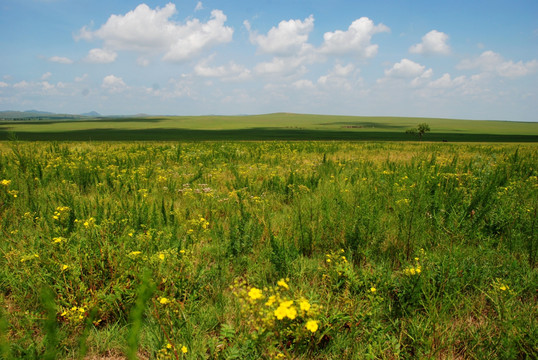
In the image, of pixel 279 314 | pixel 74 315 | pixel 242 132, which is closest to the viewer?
pixel 279 314

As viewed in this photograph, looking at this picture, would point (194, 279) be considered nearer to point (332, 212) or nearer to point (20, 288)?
point (20, 288)

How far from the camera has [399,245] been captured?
326 cm

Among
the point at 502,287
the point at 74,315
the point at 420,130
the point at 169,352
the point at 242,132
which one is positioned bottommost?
the point at 169,352

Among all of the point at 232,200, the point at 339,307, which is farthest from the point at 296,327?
the point at 232,200

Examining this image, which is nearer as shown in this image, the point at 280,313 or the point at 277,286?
the point at 280,313

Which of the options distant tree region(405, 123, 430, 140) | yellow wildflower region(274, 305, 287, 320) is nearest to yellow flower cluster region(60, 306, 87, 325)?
yellow wildflower region(274, 305, 287, 320)

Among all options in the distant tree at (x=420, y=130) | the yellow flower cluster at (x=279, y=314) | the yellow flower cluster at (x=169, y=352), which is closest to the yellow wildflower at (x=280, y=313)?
the yellow flower cluster at (x=279, y=314)

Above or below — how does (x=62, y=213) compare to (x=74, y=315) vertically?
above

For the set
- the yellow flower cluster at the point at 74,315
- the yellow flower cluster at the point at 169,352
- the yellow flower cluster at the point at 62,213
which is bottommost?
the yellow flower cluster at the point at 169,352

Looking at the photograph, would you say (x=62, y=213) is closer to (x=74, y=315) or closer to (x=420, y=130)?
(x=74, y=315)

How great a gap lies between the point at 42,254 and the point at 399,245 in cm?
368

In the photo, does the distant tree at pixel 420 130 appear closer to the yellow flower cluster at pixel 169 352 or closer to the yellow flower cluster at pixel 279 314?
the yellow flower cluster at pixel 279 314

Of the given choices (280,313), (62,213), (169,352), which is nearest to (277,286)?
(280,313)

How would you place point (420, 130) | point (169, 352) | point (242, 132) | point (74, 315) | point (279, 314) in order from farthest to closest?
1. point (242, 132)
2. point (420, 130)
3. point (74, 315)
4. point (169, 352)
5. point (279, 314)
